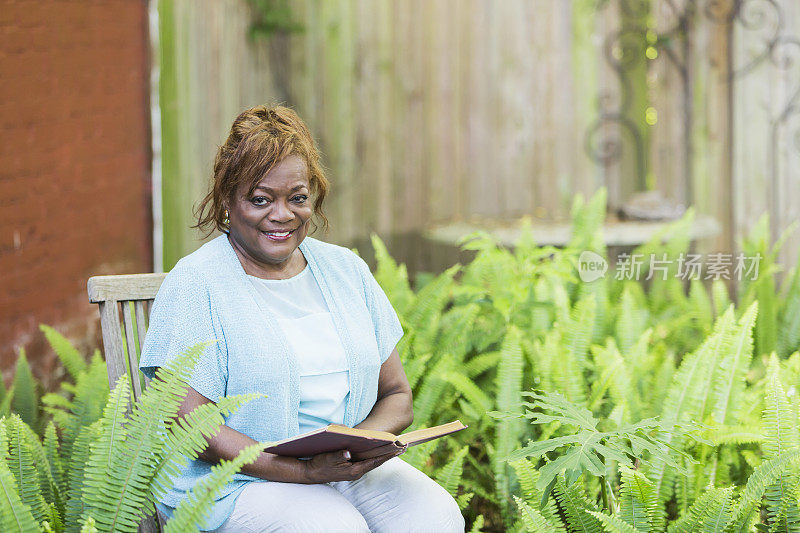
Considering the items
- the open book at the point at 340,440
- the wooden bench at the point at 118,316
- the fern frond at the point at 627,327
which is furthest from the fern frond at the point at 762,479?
the wooden bench at the point at 118,316

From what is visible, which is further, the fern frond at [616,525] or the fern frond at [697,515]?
the fern frond at [697,515]

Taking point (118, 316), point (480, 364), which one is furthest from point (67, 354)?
point (480, 364)

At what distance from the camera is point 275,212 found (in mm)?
2229

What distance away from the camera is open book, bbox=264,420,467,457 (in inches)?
74.2

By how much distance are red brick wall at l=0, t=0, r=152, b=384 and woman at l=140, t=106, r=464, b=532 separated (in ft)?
4.20

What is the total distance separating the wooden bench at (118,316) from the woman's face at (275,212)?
364mm

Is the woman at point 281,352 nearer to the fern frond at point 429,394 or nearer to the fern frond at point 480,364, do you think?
the fern frond at point 429,394

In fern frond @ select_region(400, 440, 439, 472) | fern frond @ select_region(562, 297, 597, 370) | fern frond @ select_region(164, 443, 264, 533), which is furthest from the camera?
fern frond @ select_region(562, 297, 597, 370)

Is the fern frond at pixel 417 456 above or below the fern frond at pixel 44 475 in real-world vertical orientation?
below

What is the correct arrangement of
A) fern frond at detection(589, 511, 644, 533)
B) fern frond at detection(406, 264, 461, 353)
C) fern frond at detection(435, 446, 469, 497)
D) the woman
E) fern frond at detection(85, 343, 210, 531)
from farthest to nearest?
fern frond at detection(406, 264, 461, 353) < fern frond at detection(435, 446, 469, 497) < fern frond at detection(589, 511, 644, 533) < the woman < fern frond at detection(85, 343, 210, 531)

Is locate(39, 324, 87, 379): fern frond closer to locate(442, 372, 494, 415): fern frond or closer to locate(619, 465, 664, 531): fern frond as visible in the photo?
locate(442, 372, 494, 415): fern frond

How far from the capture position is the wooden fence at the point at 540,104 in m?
5.51

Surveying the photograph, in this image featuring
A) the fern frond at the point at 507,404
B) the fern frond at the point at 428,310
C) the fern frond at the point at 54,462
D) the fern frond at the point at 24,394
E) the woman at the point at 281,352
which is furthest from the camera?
the fern frond at the point at 428,310

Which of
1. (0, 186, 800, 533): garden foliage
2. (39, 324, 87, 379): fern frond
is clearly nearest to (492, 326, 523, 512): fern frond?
(0, 186, 800, 533): garden foliage
